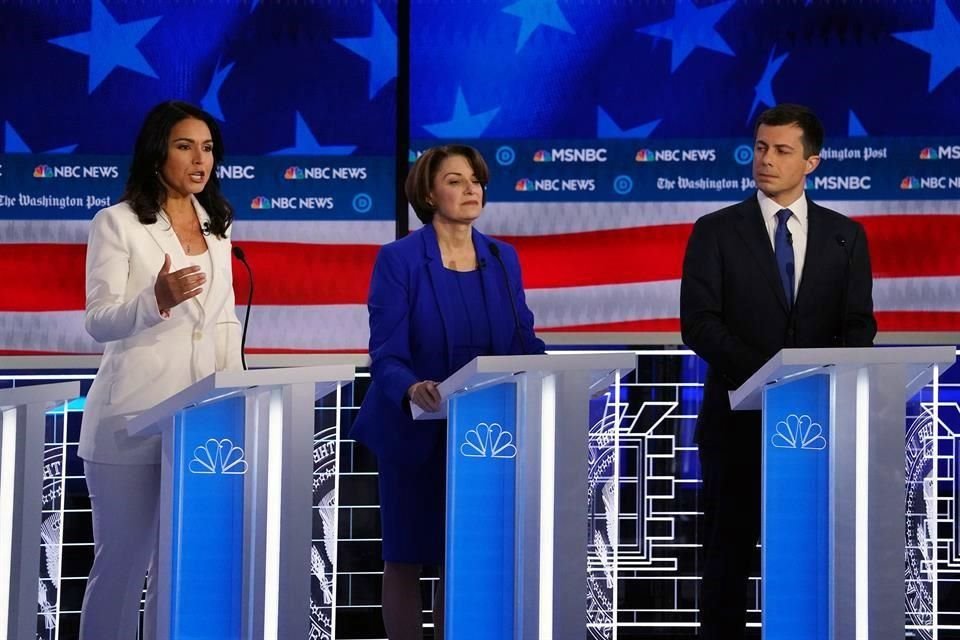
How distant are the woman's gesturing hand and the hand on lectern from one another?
1.83ft

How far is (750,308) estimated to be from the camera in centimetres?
Answer: 388

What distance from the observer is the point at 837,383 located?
2.91 metres

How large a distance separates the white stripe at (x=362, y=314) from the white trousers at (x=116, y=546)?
76.1 inches

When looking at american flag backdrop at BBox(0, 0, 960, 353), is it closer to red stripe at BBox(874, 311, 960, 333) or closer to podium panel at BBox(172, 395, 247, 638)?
red stripe at BBox(874, 311, 960, 333)

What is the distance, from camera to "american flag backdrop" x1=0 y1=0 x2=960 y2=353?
17.9ft

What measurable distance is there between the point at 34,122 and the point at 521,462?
3.18 metres

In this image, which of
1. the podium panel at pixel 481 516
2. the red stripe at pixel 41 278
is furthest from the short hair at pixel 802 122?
the red stripe at pixel 41 278

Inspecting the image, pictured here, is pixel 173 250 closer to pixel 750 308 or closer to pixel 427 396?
pixel 427 396

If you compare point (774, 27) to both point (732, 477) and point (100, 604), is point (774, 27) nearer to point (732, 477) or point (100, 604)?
point (732, 477)

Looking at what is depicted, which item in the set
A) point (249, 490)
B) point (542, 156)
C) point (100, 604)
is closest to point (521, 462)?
point (249, 490)

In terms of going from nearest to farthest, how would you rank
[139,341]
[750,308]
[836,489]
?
1. [836,489]
2. [139,341]
3. [750,308]

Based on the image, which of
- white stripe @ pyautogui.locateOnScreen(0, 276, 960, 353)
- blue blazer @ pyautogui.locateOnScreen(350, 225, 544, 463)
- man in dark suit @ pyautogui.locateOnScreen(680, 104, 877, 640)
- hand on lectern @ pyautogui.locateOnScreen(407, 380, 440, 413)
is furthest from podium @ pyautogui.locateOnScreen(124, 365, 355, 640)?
white stripe @ pyautogui.locateOnScreen(0, 276, 960, 353)

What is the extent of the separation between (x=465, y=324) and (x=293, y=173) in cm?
196

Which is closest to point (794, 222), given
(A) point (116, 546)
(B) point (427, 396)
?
(B) point (427, 396)
